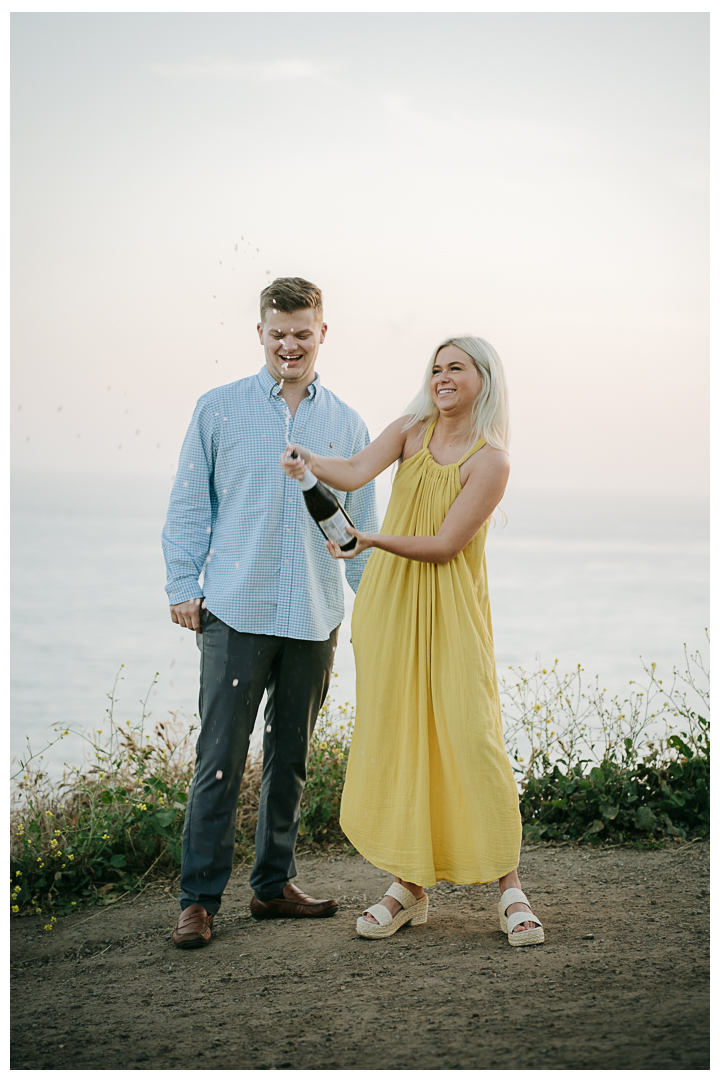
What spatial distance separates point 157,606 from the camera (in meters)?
17.6

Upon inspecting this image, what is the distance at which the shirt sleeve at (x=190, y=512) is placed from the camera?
11.2 feet

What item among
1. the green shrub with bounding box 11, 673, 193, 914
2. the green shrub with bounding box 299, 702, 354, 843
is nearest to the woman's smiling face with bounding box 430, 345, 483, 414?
the green shrub with bounding box 299, 702, 354, 843

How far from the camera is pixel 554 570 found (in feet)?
77.3

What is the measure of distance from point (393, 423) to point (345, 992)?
198cm

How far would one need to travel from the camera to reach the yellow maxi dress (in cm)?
310

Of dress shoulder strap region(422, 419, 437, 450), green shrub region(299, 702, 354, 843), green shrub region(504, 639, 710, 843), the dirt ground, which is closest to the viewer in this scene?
the dirt ground

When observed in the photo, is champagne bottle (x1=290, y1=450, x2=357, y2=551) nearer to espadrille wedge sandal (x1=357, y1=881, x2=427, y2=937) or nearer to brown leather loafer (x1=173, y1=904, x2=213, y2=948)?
espadrille wedge sandal (x1=357, y1=881, x2=427, y2=937)

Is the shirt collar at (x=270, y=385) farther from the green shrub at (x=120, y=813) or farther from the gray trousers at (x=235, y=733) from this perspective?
the green shrub at (x=120, y=813)

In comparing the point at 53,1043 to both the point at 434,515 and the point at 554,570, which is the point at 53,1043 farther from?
the point at 554,570

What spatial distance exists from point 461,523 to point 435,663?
1.70ft

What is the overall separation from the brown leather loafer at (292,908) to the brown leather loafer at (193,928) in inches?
10.1

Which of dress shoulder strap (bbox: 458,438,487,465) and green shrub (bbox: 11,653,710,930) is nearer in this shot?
dress shoulder strap (bbox: 458,438,487,465)

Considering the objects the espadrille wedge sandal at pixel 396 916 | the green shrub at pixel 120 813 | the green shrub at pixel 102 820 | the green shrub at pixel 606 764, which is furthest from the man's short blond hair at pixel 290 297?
the green shrub at pixel 606 764

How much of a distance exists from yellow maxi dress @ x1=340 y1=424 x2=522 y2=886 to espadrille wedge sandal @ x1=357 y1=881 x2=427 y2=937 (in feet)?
0.66
